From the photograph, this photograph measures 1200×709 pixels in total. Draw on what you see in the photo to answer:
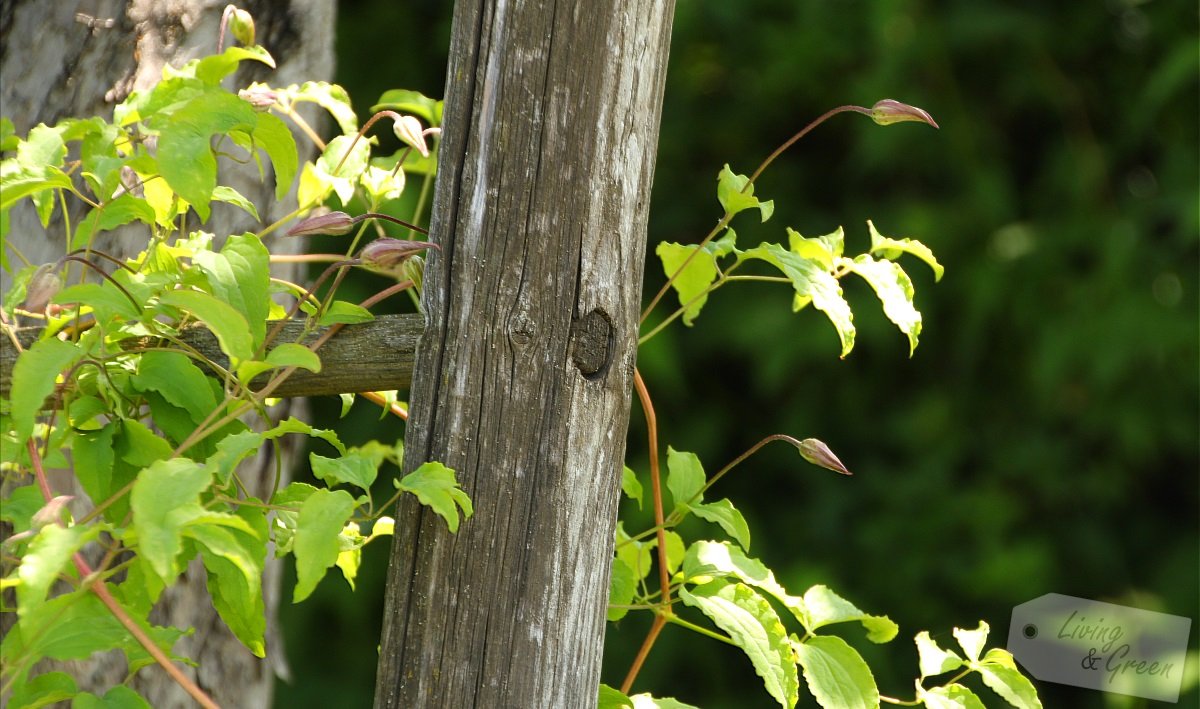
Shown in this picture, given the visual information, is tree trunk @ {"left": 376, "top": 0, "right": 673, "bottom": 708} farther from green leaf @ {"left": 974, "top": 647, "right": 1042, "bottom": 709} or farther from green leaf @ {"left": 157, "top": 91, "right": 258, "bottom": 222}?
green leaf @ {"left": 974, "top": 647, "right": 1042, "bottom": 709}

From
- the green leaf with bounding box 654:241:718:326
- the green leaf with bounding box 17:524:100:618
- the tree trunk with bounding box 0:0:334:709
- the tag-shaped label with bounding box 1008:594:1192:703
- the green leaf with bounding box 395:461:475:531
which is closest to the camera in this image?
the green leaf with bounding box 17:524:100:618

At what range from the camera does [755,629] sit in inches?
33.8

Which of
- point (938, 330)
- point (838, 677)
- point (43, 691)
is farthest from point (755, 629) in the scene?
point (938, 330)

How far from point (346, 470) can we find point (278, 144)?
0.94ft

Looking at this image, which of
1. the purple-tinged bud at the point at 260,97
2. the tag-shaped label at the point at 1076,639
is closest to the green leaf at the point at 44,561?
the purple-tinged bud at the point at 260,97

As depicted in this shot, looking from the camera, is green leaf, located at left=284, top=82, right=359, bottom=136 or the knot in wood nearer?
the knot in wood

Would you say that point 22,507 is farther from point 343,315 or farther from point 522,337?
point 522,337

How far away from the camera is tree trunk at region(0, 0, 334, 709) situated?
1.22 metres

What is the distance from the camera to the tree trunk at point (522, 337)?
0.81m

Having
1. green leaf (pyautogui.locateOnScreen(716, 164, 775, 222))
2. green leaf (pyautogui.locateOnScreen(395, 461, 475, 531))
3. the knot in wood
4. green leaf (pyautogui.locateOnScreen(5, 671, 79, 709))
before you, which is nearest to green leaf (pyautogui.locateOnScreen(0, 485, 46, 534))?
green leaf (pyautogui.locateOnScreen(5, 671, 79, 709))

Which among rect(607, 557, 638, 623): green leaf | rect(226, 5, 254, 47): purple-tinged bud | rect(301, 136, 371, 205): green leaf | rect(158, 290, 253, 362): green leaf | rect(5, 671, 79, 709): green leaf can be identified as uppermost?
rect(226, 5, 254, 47): purple-tinged bud

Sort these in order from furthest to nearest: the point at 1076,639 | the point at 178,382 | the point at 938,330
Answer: the point at 938,330 < the point at 1076,639 < the point at 178,382

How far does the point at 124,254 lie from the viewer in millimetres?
1262

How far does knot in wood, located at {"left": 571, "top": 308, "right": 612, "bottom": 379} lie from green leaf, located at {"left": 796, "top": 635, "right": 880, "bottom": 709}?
28 cm
